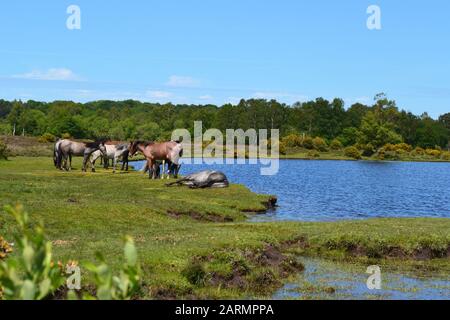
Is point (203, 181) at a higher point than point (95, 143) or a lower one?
lower

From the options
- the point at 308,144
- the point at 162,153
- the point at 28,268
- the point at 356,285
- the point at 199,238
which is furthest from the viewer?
the point at 308,144

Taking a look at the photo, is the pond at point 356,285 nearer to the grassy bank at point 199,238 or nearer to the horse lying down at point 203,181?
the grassy bank at point 199,238

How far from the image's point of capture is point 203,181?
44312 millimetres

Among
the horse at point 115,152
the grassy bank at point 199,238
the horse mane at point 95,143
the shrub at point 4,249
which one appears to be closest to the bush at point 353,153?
the horse at point 115,152

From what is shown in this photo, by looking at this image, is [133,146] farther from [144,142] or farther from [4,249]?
[4,249]

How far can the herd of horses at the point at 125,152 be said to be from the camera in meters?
47.7

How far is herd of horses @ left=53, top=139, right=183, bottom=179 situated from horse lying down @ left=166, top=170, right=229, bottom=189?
356 centimetres

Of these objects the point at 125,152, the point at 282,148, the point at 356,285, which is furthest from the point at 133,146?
the point at 282,148

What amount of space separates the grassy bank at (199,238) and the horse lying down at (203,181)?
17.9ft

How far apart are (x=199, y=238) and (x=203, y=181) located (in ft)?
73.3

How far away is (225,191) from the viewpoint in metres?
43.4

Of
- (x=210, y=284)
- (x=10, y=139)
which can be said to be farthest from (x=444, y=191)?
(x=10, y=139)

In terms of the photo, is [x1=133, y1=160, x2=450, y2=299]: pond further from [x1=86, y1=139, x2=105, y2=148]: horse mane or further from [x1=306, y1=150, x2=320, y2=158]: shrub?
[x1=306, y1=150, x2=320, y2=158]: shrub

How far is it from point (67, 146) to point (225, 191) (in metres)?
17.8
